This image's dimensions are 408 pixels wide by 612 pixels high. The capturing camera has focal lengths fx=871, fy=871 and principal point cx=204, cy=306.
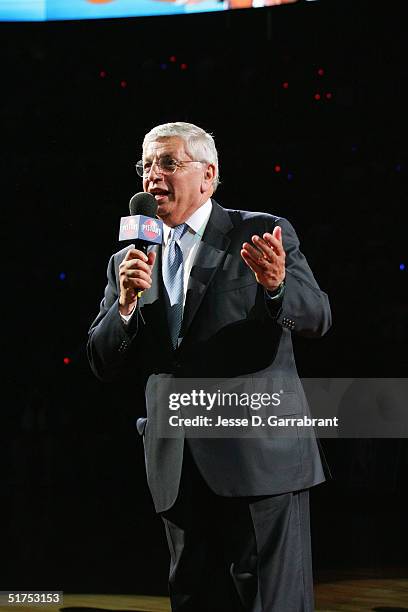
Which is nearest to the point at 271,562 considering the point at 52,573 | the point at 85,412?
the point at 52,573

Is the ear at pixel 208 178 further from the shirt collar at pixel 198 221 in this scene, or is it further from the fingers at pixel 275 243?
the fingers at pixel 275 243

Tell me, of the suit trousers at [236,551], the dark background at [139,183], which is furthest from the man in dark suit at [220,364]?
the dark background at [139,183]

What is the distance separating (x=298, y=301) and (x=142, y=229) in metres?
0.32

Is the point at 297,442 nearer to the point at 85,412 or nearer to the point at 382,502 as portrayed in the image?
the point at 382,502

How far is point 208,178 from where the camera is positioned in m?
1.77

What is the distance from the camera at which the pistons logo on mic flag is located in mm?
1605

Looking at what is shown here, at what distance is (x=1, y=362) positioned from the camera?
731 cm

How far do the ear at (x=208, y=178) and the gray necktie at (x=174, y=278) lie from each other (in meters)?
0.09

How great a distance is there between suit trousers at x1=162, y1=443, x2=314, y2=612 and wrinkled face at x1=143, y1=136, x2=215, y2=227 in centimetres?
47

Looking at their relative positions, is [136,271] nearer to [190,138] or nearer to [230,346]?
[230,346]

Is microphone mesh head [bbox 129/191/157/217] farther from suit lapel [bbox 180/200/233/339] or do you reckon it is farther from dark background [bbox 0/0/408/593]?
dark background [bbox 0/0/408/593]

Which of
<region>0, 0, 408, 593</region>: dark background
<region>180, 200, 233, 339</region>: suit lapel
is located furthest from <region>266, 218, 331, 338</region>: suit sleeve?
<region>0, 0, 408, 593</region>: dark background

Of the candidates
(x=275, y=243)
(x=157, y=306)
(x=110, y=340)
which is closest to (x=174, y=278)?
(x=157, y=306)

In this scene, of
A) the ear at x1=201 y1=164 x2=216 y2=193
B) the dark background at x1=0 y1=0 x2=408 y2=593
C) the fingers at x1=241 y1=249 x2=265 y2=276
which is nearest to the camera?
the fingers at x1=241 y1=249 x2=265 y2=276
